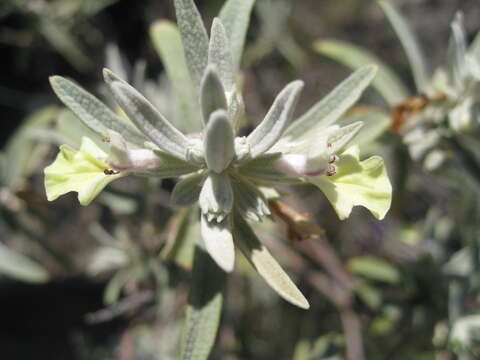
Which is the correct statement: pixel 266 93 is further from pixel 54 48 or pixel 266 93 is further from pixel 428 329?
pixel 428 329

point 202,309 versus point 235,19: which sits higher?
point 235,19

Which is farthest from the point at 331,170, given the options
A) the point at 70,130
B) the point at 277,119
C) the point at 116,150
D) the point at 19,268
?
the point at 19,268

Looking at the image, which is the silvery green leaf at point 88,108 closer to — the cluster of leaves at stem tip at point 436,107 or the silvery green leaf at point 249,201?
the silvery green leaf at point 249,201

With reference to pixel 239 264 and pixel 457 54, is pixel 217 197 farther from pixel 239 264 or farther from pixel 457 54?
Answer: pixel 239 264

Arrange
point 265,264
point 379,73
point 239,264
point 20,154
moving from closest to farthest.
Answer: point 265,264, point 379,73, point 20,154, point 239,264

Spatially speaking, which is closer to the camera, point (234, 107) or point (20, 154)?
point (234, 107)

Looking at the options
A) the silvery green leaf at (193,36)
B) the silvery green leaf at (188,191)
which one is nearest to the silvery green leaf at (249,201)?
the silvery green leaf at (188,191)
